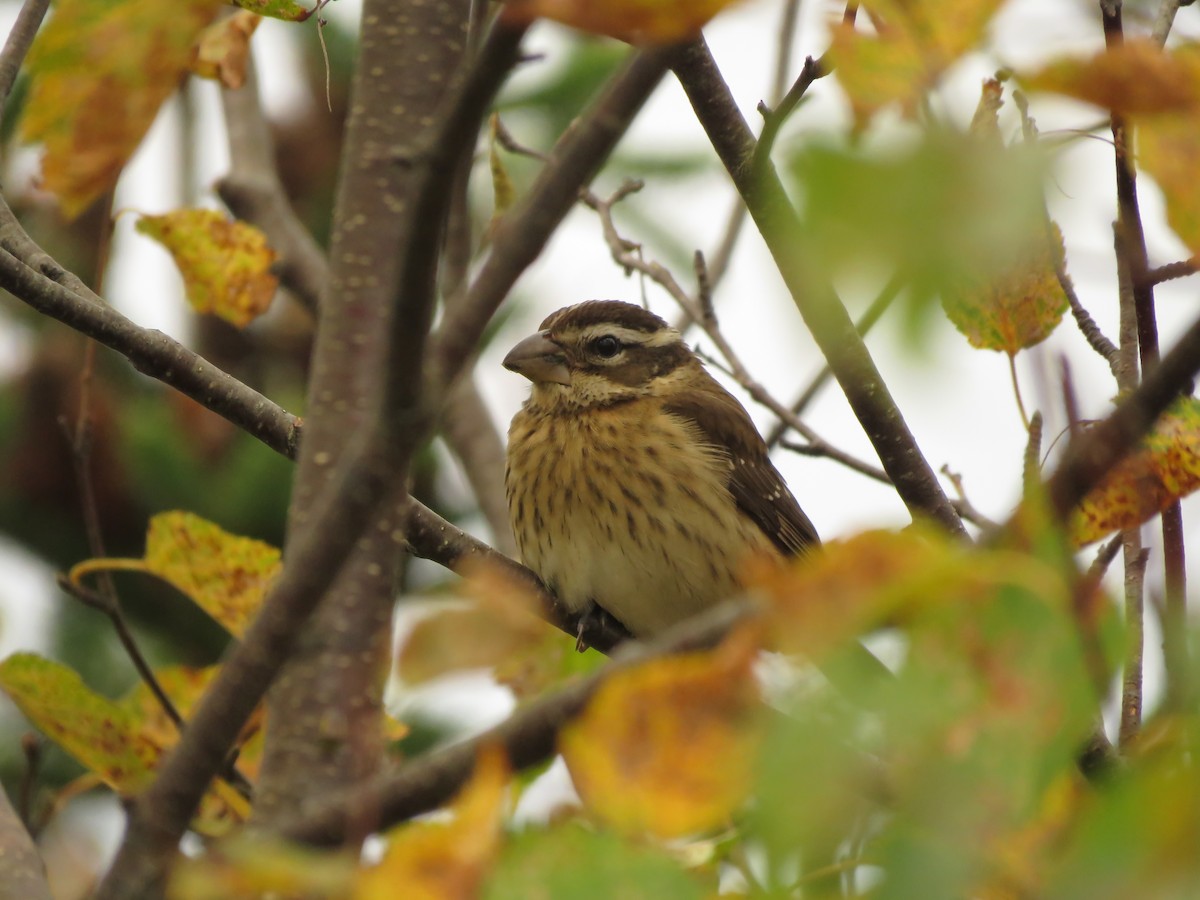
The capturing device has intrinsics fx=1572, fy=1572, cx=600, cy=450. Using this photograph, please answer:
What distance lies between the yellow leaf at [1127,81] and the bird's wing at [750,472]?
4.35 metres

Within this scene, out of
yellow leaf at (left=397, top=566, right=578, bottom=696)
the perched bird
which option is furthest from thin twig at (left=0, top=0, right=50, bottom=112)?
the perched bird

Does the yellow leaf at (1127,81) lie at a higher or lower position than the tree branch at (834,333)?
lower

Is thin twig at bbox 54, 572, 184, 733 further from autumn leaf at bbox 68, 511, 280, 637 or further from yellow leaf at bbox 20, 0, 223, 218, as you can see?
yellow leaf at bbox 20, 0, 223, 218

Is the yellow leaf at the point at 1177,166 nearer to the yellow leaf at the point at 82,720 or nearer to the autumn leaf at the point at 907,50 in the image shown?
the autumn leaf at the point at 907,50

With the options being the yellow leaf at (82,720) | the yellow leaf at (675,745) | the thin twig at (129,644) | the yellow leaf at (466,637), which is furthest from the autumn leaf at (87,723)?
the yellow leaf at (675,745)

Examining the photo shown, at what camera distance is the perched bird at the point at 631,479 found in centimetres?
573

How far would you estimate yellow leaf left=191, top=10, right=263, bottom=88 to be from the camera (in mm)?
3994

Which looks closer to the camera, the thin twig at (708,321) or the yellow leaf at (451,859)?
the yellow leaf at (451,859)

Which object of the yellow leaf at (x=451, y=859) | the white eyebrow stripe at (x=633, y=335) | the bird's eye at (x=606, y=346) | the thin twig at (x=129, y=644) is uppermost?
the white eyebrow stripe at (x=633, y=335)

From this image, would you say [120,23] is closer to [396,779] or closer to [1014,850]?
[396,779]

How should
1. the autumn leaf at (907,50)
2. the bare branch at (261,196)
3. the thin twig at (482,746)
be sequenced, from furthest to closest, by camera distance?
1. the bare branch at (261,196)
2. the thin twig at (482,746)
3. the autumn leaf at (907,50)

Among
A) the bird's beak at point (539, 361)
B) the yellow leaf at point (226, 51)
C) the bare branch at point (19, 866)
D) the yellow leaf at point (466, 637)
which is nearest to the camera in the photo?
the yellow leaf at point (466, 637)

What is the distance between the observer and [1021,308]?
3.78 metres

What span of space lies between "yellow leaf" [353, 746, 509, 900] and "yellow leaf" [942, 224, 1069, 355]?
2249mm
